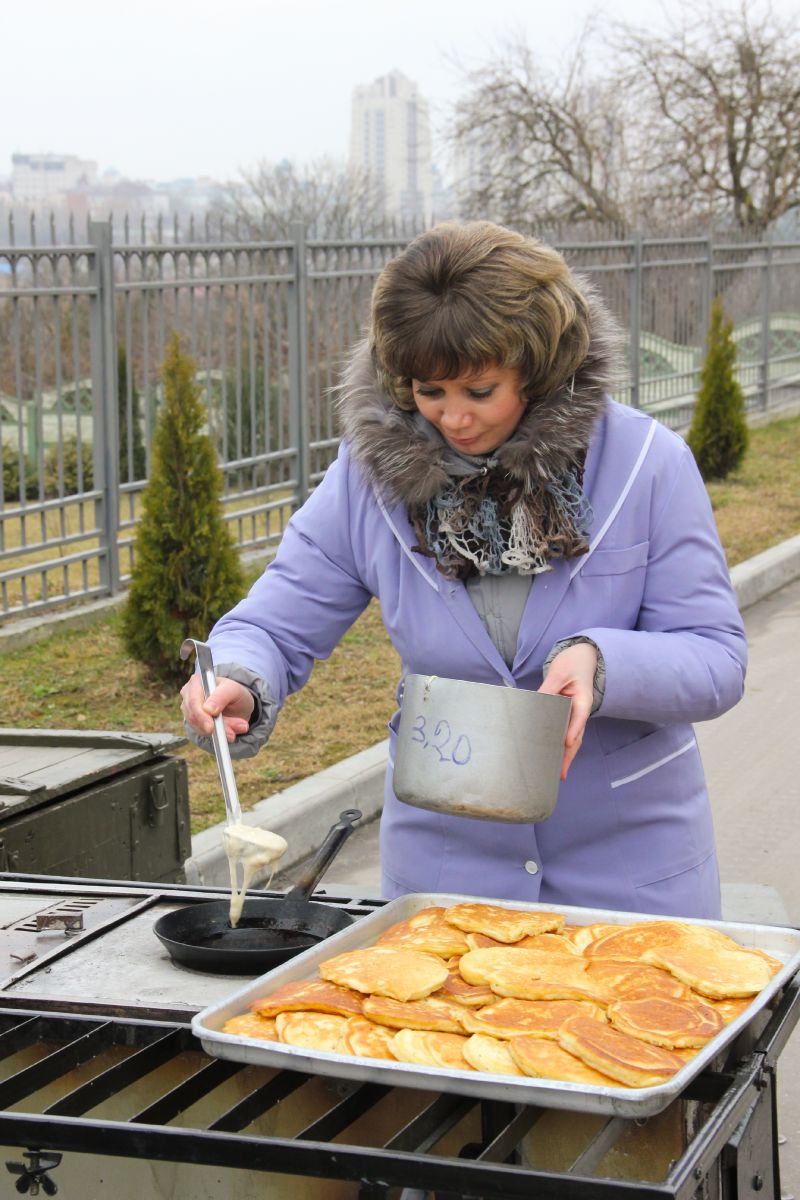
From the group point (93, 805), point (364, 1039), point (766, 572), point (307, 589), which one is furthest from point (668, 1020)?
point (766, 572)

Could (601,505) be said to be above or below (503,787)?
above

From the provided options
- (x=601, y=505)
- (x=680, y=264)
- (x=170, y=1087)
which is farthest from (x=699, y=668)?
(x=680, y=264)

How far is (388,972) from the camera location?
1.90 metres

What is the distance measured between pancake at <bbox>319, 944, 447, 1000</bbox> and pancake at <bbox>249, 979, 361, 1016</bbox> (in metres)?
0.02

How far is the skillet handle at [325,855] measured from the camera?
2150 mm

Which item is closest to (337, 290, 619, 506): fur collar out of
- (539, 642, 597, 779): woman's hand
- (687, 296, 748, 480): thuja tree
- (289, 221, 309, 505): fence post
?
(539, 642, 597, 779): woman's hand

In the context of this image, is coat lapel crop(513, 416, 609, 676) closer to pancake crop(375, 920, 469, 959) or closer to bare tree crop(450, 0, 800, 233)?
pancake crop(375, 920, 469, 959)

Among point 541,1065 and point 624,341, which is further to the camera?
point 624,341

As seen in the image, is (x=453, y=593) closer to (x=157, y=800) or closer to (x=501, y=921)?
(x=501, y=921)

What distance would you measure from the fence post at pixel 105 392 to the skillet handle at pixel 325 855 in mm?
6708

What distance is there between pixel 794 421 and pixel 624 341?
16.9 m

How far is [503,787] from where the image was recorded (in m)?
2.02

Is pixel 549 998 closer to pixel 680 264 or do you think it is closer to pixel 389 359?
pixel 389 359

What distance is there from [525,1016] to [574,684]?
0.50 metres
